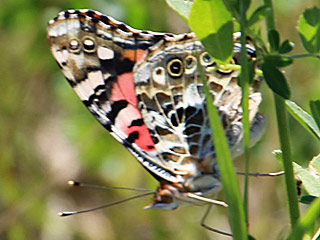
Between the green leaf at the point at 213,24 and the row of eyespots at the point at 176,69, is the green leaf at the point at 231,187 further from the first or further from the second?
the row of eyespots at the point at 176,69

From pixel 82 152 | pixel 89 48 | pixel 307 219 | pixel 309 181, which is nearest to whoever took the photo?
pixel 307 219

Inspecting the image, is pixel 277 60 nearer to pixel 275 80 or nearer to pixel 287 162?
pixel 275 80

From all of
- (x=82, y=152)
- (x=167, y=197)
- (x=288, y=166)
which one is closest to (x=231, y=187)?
(x=288, y=166)

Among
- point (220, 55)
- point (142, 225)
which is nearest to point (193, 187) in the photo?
point (220, 55)

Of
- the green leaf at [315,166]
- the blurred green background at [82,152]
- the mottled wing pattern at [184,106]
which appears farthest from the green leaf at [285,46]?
the blurred green background at [82,152]

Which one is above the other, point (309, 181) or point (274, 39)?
point (274, 39)

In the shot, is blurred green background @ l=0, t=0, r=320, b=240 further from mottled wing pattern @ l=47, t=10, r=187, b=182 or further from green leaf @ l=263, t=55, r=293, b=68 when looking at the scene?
green leaf @ l=263, t=55, r=293, b=68
